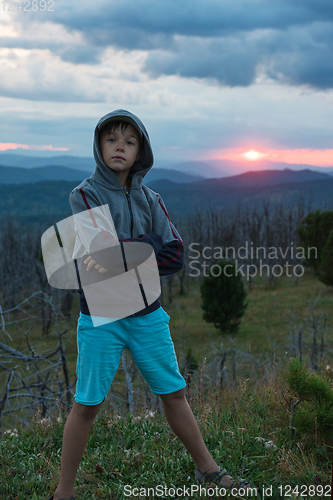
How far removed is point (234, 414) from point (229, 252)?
30.0 meters

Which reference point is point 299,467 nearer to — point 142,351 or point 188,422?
point 188,422

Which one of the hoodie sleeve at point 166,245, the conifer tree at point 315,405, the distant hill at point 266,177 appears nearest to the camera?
the hoodie sleeve at point 166,245

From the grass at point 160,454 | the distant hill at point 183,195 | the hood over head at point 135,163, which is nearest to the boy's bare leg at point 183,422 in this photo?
the grass at point 160,454

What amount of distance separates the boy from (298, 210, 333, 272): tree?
23.4 meters

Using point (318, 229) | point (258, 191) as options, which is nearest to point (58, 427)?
point (318, 229)

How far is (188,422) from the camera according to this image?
83.3 inches

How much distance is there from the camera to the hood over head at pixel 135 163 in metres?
1.99

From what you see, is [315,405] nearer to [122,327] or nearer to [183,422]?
[183,422]

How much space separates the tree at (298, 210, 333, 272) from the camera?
78.9ft

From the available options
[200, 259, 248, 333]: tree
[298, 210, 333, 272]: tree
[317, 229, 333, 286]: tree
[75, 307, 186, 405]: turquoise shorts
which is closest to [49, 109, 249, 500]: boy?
[75, 307, 186, 405]: turquoise shorts

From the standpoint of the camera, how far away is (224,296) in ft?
57.1

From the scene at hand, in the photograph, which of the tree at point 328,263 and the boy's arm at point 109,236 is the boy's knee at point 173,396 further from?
the tree at point 328,263

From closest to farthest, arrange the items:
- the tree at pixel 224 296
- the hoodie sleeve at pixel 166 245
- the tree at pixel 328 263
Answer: the hoodie sleeve at pixel 166 245
the tree at pixel 224 296
the tree at pixel 328 263

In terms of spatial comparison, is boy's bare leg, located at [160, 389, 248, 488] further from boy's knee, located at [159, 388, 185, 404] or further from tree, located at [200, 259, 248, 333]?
tree, located at [200, 259, 248, 333]
